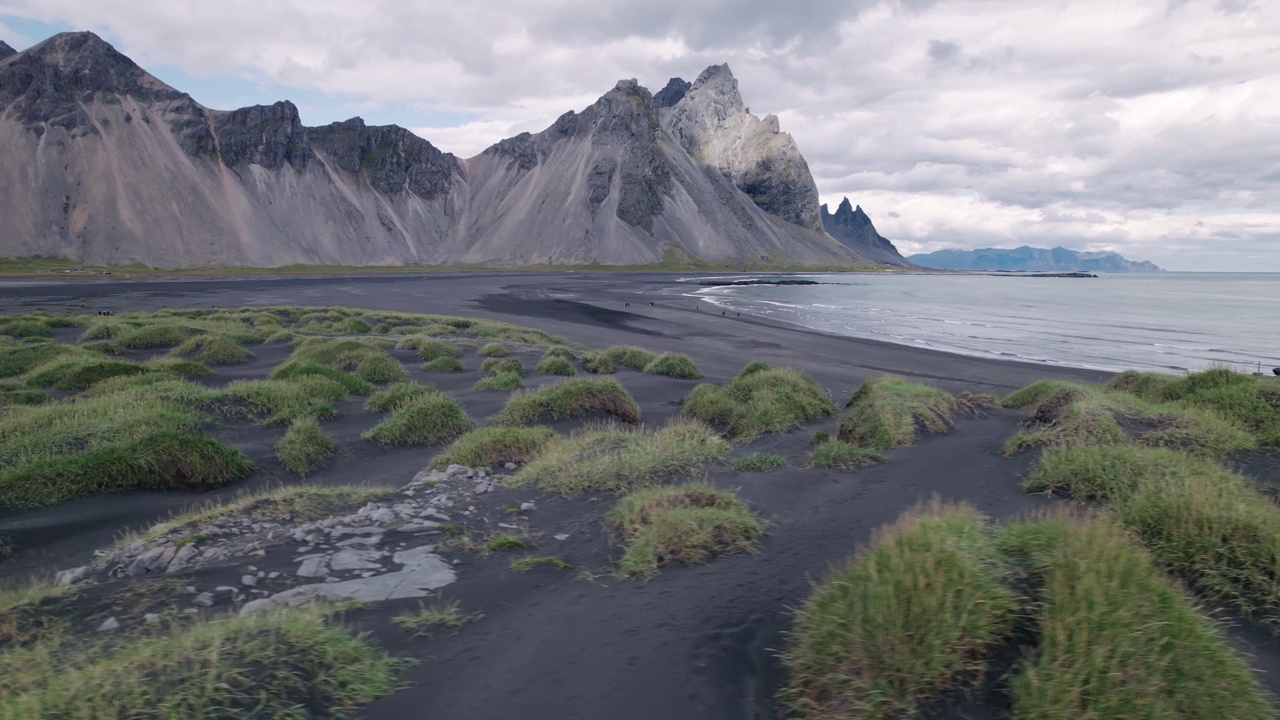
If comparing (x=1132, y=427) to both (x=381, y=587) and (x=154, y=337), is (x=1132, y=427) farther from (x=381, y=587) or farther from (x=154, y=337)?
(x=154, y=337)

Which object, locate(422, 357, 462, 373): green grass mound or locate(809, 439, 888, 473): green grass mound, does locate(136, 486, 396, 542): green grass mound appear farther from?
locate(422, 357, 462, 373): green grass mound

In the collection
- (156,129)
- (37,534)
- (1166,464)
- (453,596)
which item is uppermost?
(156,129)

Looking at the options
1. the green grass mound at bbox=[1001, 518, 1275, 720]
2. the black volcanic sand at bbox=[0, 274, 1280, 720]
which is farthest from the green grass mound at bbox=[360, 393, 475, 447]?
the green grass mound at bbox=[1001, 518, 1275, 720]

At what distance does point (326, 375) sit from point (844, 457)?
44.9ft

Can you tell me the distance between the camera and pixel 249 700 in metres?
4.33

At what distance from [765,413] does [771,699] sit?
10.3 meters

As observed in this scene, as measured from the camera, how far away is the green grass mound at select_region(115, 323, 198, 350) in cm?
2564

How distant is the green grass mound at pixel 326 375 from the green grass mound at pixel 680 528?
12.2 meters

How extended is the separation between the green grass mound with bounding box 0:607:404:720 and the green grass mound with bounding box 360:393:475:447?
826cm

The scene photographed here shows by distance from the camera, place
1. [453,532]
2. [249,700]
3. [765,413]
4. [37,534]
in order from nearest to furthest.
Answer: [249,700]
[453,532]
[37,534]
[765,413]

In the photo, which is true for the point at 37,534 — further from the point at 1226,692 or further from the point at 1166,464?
the point at 1166,464

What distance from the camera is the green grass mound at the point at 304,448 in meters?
12.0

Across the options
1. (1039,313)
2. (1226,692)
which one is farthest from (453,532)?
(1039,313)

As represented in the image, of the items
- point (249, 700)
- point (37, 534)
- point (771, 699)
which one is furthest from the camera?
point (37, 534)
